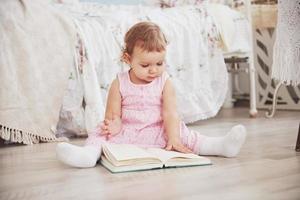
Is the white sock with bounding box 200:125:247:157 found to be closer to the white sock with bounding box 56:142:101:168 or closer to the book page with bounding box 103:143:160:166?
the book page with bounding box 103:143:160:166

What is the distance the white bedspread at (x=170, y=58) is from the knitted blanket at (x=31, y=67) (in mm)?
78

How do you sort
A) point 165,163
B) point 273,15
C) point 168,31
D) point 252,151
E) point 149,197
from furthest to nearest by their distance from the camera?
point 273,15 → point 168,31 → point 252,151 → point 165,163 → point 149,197

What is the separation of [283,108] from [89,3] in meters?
1.10

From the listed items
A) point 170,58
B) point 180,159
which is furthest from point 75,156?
point 170,58

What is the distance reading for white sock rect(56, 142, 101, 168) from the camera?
1140 millimetres

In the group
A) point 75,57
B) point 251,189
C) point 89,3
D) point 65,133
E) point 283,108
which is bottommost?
point 283,108

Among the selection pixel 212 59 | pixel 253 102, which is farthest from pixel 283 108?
pixel 212 59

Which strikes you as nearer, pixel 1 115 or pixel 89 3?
pixel 1 115

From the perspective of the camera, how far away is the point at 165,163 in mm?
1133

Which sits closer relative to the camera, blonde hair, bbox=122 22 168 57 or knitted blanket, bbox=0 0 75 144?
blonde hair, bbox=122 22 168 57

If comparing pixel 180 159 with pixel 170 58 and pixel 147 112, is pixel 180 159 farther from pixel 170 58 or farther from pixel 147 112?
pixel 170 58

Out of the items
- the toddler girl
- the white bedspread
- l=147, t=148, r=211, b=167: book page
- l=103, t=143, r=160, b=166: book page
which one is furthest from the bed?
l=147, t=148, r=211, b=167: book page

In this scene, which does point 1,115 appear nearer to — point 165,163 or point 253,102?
point 165,163

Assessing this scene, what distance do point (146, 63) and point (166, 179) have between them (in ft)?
1.27
